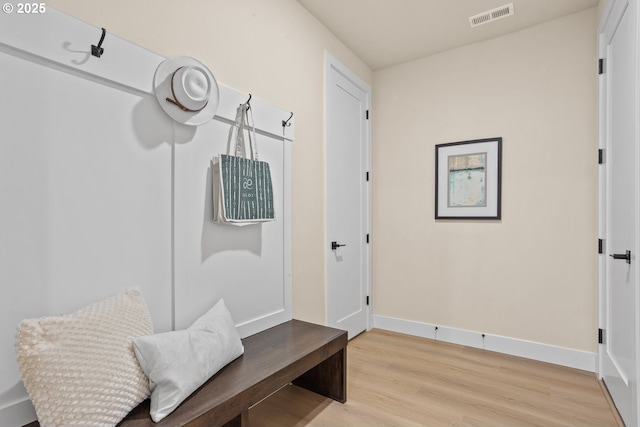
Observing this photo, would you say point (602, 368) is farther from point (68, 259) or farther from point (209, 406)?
point (68, 259)

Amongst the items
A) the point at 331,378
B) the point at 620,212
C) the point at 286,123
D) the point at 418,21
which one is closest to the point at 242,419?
the point at 331,378

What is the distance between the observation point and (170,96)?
1549 mm

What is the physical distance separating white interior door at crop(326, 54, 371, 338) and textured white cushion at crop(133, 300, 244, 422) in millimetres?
1364

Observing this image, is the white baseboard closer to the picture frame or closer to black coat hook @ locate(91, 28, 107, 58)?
the picture frame

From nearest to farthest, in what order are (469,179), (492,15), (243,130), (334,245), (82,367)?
(82,367) → (243,130) → (492,15) → (334,245) → (469,179)

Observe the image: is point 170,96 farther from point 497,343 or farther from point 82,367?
point 497,343

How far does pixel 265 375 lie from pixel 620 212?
7.19ft

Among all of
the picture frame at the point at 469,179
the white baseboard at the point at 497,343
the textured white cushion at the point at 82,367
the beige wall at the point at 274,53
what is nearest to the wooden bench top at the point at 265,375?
the textured white cushion at the point at 82,367

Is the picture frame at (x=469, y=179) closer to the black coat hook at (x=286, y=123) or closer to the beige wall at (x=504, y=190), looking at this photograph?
the beige wall at (x=504, y=190)

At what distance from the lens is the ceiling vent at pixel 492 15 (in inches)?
97.9

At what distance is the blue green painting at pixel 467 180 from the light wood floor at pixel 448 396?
52.3 inches

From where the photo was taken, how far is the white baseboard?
101 inches

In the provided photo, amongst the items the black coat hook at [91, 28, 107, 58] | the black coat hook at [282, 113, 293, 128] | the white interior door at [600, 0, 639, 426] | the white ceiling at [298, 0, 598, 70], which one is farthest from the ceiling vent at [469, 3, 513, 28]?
the black coat hook at [91, 28, 107, 58]

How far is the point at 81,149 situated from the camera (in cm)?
127
